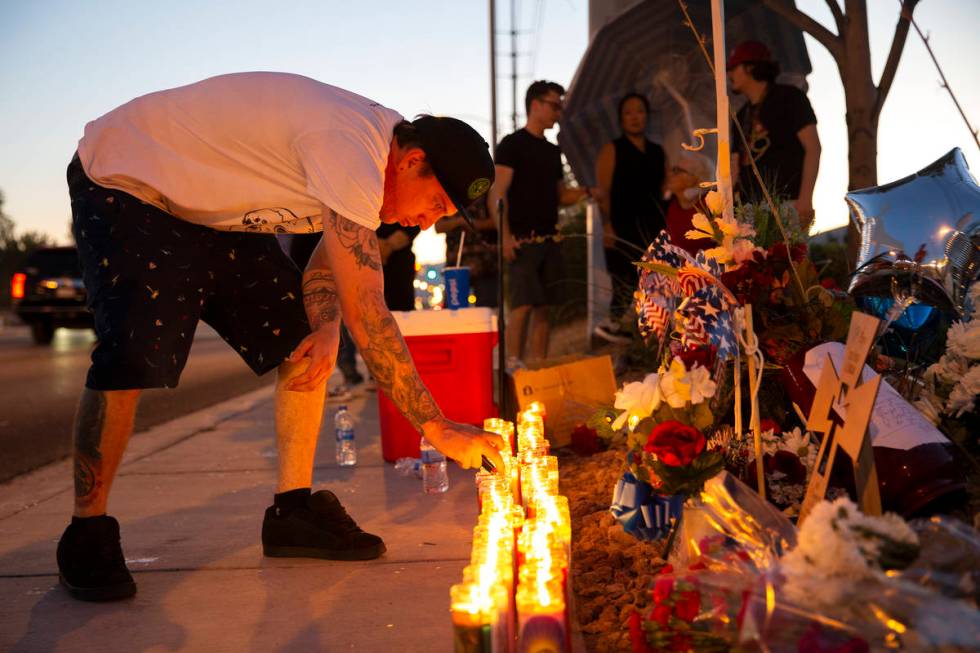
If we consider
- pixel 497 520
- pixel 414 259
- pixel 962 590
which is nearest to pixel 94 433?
pixel 497 520

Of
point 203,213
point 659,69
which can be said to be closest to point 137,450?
point 203,213

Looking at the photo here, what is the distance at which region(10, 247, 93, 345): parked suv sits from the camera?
21547 millimetres

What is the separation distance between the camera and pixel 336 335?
11.8 ft

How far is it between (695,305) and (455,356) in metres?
2.55

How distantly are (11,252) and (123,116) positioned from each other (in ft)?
285

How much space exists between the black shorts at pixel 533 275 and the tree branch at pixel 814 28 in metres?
2.21

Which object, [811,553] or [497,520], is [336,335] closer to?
[497,520]

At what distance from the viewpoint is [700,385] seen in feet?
9.19

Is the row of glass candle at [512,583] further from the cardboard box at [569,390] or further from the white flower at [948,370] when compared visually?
the cardboard box at [569,390]

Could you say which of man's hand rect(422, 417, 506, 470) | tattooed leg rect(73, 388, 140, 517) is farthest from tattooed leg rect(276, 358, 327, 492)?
man's hand rect(422, 417, 506, 470)

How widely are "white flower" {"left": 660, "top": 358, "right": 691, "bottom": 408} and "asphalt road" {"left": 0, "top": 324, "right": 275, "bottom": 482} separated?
13.6ft

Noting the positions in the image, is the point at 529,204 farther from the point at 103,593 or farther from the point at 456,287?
the point at 103,593

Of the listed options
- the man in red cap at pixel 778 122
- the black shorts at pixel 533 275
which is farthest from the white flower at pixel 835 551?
the black shorts at pixel 533 275

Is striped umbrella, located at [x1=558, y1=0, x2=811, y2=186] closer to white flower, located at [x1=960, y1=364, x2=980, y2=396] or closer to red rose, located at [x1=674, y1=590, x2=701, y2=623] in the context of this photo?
white flower, located at [x1=960, y1=364, x2=980, y2=396]
